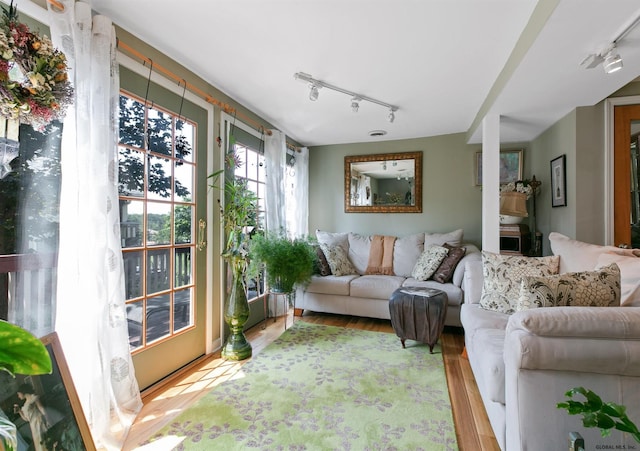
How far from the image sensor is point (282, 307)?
376 cm

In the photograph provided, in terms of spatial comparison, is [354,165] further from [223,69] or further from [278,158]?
[223,69]

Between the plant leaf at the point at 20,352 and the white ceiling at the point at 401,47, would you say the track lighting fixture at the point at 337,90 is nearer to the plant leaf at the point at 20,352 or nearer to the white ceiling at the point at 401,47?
the white ceiling at the point at 401,47

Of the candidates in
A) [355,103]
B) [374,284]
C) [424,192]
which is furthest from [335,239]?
[355,103]

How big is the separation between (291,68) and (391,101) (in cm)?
113

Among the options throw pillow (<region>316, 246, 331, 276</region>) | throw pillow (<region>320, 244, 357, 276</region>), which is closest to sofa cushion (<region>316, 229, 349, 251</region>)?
throw pillow (<region>320, 244, 357, 276</region>)

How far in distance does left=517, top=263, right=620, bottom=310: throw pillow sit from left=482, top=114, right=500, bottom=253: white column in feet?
4.74

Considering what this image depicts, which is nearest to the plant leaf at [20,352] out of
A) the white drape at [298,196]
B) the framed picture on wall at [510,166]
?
the white drape at [298,196]

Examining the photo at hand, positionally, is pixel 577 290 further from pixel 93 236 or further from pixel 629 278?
pixel 93 236

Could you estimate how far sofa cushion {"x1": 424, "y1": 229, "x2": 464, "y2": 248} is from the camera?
3779 millimetres

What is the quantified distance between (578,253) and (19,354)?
110 inches

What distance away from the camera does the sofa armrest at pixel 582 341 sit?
3.75 feet

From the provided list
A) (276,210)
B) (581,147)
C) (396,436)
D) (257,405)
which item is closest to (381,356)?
(396,436)

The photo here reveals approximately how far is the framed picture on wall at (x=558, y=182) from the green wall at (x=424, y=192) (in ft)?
3.03

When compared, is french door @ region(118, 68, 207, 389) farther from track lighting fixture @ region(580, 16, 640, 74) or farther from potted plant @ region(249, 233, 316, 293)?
track lighting fixture @ region(580, 16, 640, 74)
